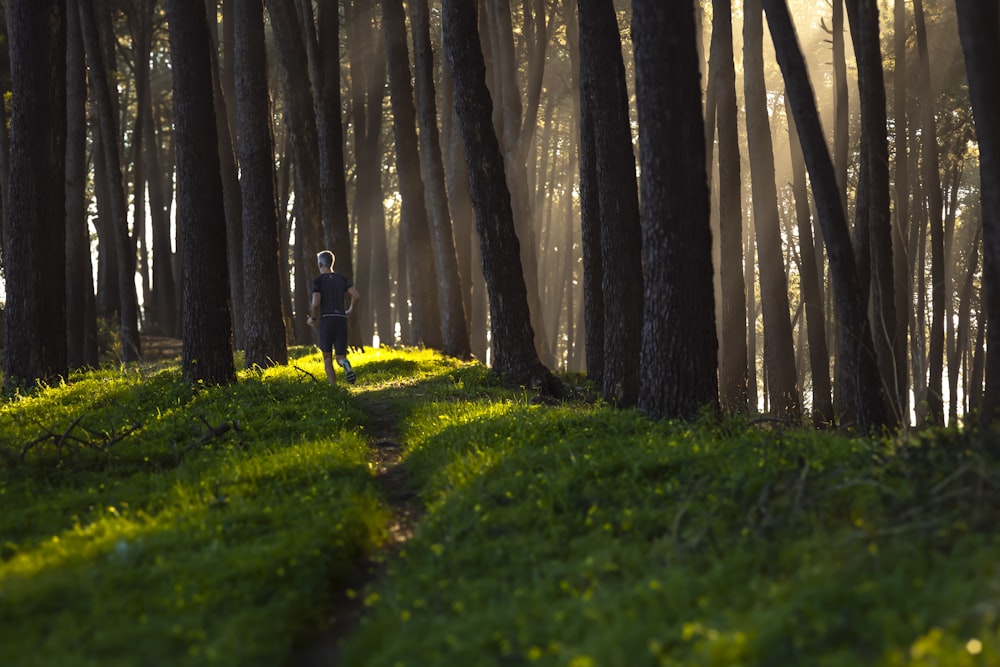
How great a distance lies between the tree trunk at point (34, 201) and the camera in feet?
46.7

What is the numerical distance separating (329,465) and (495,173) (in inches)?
289

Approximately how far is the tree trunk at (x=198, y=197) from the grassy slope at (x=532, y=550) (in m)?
3.54

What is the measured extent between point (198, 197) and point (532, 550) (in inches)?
337

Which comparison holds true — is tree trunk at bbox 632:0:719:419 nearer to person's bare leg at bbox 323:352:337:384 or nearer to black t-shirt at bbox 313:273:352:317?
person's bare leg at bbox 323:352:337:384

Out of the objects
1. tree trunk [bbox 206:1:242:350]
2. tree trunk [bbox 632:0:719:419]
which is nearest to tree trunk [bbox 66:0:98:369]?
tree trunk [bbox 206:1:242:350]

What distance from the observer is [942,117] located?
27.5 metres

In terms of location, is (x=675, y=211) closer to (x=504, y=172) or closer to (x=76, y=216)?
(x=504, y=172)

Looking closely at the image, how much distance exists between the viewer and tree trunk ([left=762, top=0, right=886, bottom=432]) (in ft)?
33.4

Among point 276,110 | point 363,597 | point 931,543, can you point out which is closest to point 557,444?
point 363,597

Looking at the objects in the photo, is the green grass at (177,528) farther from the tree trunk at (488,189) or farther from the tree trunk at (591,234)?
the tree trunk at (591,234)

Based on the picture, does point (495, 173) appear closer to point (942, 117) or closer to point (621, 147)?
point (621, 147)

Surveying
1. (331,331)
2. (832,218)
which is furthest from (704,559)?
(331,331)

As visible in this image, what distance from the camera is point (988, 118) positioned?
8.62 meters

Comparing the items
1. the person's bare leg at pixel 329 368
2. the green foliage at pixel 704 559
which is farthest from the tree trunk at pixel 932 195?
the green foliage at pixel 704 559
